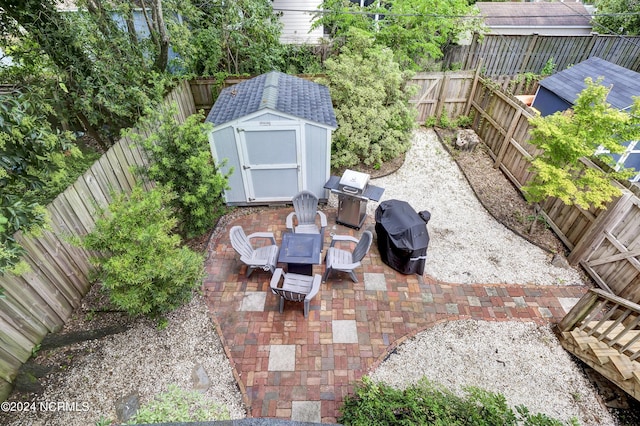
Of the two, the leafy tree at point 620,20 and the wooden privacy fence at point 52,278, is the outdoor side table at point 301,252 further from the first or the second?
the leafy tree at point 620,20

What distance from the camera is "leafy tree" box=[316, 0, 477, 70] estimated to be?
29.2 ft

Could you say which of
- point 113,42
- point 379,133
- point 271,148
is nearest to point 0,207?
point 271,148

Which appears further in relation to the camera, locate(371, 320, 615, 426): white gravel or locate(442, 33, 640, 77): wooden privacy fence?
locate(442, 33, 640, 77): wooden privacy fence

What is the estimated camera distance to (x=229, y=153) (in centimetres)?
611

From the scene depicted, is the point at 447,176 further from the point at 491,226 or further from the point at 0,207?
the point at 0,207

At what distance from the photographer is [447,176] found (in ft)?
26.2

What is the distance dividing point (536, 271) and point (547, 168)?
186 cm

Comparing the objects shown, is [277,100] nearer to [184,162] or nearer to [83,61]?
[184,162]

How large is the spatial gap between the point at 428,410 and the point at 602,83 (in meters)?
10.00

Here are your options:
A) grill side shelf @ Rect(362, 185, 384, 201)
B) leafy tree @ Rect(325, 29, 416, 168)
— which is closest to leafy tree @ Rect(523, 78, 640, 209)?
grill side shelf @ Rect(362, 185, 384, 201)

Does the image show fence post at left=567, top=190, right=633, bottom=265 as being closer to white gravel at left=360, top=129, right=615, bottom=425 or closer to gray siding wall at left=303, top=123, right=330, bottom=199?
white gravel at left=360, top=129, right=615, bottom=425

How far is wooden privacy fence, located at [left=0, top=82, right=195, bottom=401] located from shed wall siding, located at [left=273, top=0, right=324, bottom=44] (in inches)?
339

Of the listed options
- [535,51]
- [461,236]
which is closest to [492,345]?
[461,236]

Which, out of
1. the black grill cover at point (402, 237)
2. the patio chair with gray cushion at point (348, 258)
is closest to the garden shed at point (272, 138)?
the black grill cover at point (402, 237)
